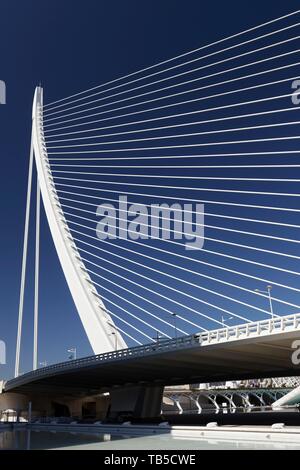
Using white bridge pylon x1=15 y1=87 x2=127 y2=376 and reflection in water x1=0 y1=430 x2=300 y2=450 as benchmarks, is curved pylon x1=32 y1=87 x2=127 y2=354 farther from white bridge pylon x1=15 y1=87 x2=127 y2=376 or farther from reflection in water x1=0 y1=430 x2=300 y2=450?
reflection in water x1=0 y1=430 x2=300 y2=450

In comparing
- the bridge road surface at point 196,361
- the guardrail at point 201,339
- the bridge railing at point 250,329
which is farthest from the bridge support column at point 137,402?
the bridge railing at point 250,329

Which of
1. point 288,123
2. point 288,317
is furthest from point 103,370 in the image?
point 288,123

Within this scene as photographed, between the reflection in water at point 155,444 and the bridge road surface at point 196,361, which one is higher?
the bridge road surface at point 196,361

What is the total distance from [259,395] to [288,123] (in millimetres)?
77158

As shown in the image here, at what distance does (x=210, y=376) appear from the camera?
118 ft

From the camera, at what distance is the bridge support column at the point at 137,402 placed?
35188mm

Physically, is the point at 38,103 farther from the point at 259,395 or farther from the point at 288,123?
the point at 259,395

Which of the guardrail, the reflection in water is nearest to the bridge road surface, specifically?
the guardrail

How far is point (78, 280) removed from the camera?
33.1m

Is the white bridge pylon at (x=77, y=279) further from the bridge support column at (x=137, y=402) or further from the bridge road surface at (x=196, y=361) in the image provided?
the bridge support column at (x=137, y=402)

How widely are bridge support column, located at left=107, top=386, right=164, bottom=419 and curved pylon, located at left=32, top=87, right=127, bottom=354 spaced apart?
5.74 m

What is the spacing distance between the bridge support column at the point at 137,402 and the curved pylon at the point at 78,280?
5.74 m

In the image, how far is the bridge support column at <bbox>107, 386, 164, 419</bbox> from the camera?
1385 inches

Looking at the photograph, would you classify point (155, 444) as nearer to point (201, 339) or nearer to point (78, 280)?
point (201, 339)
